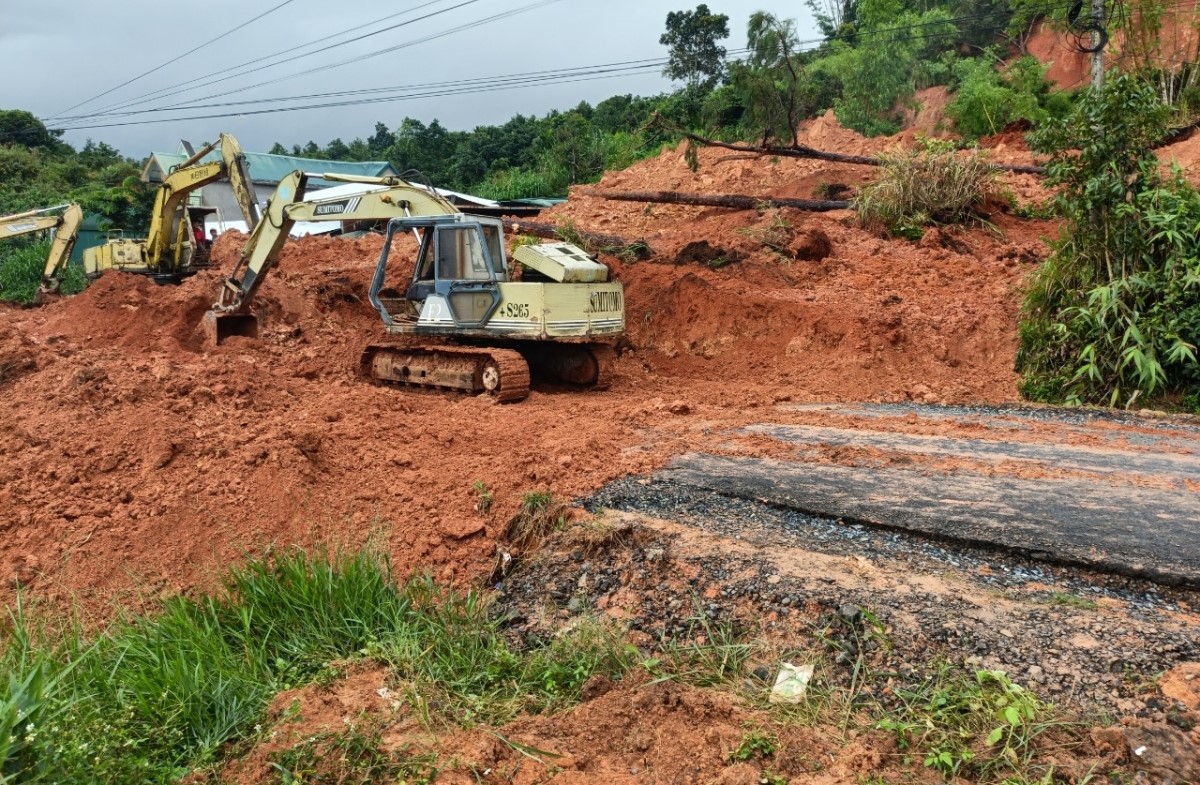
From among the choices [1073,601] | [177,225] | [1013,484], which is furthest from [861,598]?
[177,225]

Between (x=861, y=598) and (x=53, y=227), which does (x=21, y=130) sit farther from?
(x=861, y=598)

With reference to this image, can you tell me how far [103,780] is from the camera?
322cm

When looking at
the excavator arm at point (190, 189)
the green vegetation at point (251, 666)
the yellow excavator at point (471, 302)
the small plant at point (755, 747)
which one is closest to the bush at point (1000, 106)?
the yellow excavator at point (471, 302)

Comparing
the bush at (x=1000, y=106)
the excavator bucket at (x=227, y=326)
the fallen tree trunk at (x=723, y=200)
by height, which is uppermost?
the bush at (x=1000, y=106)

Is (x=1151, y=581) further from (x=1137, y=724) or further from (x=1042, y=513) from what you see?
(x=1137, y=724)

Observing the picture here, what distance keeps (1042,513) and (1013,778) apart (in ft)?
7.72

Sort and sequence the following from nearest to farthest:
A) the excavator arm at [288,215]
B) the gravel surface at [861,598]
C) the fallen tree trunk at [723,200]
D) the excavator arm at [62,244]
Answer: the gravel surface at [861,598] → the excavator arm at [288,215] → the fallen tree trunk at [723,200] → the excavator arm at [62,244]

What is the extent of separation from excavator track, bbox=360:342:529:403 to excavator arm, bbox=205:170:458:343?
1643mm

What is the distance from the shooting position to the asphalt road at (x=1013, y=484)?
15.3 ft

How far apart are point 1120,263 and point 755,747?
8044 millimetres

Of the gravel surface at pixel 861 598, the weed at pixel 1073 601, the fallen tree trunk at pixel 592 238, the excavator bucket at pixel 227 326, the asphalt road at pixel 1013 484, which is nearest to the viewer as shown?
the gravel surface at pixel 861 598

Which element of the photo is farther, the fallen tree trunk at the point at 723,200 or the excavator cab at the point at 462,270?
the fallen tree trunk at the point at 723,200

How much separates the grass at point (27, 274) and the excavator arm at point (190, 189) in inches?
279

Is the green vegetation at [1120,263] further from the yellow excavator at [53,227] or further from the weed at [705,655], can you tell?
the yellow excavator at [53,227]
